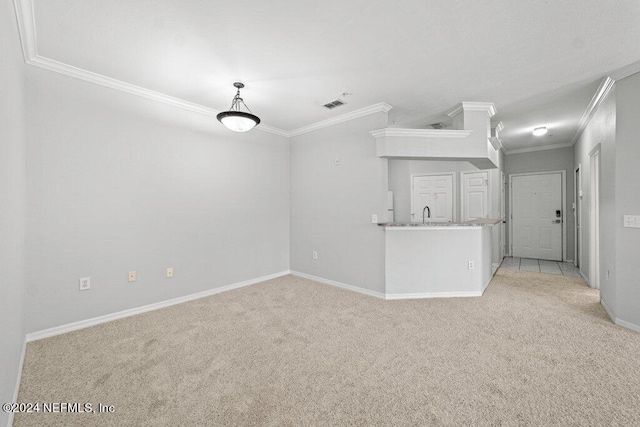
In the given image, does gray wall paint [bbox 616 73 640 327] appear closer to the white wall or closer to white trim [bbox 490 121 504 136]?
the white wall

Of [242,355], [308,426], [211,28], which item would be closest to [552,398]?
[308,426]

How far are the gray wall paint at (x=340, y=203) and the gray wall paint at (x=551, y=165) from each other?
15.3ft

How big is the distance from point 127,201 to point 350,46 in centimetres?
288

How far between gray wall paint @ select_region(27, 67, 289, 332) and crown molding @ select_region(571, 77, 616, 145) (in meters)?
4.41

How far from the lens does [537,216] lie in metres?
6.28

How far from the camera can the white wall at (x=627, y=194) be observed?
8.70 feet

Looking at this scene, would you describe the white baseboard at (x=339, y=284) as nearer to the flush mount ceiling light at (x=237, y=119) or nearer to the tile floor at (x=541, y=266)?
the flush mount ceiling light at (x=237, y=119)

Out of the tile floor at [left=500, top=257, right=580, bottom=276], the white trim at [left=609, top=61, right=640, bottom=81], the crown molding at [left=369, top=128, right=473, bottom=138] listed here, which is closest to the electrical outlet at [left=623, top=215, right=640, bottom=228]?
the white trim at [left=609, top=61, right=640, bottom=81]

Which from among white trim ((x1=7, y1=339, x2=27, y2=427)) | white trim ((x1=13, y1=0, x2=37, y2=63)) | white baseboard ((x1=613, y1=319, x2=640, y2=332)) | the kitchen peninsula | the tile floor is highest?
white trim ((x1=13, y1=0, x2=37, y2=63))

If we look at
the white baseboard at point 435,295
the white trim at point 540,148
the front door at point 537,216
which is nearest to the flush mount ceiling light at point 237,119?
the white baseboard at point 435,295

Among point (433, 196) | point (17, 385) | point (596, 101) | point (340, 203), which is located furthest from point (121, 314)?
point (596, 101)

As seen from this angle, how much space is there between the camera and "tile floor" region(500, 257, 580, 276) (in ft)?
16.7

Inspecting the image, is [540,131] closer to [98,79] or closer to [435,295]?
[435,295]

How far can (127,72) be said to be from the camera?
2.80 meters
